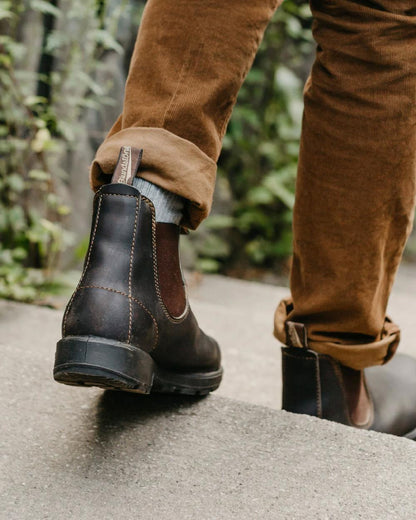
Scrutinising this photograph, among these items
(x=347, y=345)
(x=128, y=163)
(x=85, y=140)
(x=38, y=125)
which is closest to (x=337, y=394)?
(x=347, y=345)

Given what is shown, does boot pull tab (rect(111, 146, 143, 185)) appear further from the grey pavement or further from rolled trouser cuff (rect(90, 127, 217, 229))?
the grey pavement

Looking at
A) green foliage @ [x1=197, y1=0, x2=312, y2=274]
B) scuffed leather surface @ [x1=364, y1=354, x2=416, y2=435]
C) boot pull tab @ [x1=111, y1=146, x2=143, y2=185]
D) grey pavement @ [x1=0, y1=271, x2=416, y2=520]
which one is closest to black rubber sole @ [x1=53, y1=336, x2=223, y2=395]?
grey pavement @ [x1=0, y1=271, x2=416, y2=520]

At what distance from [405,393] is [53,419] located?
79 cm

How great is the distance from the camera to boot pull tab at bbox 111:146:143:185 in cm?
90

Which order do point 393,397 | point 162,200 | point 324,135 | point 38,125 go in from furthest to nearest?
point 38,125 → point 393,397 → point 324,135 → point 162,200

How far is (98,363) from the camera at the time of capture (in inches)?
32.6

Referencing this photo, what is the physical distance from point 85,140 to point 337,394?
2.18m

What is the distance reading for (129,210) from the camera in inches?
35.3

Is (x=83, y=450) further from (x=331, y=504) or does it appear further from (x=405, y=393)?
(x=405, y=393)

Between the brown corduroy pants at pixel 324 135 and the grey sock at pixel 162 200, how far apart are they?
2 cm

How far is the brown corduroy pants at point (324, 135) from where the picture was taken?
93cm

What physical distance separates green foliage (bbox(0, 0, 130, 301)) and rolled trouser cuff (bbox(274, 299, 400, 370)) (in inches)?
52.3

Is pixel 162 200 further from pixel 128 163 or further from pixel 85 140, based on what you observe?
pixel 85 140

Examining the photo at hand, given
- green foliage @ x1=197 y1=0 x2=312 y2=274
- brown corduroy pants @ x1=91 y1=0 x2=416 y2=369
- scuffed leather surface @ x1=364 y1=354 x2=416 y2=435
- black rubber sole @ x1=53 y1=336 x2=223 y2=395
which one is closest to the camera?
black rubber sole @ x1=53 y1=336 x2=223 y2=395
